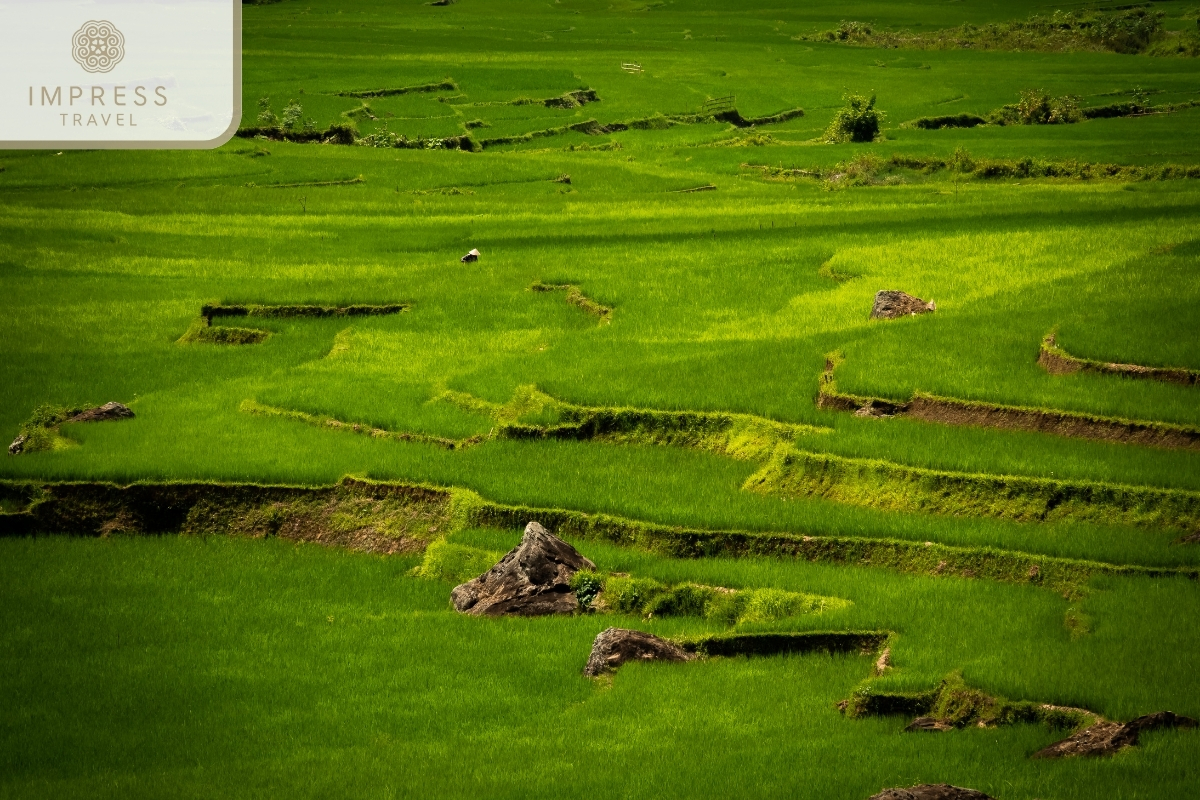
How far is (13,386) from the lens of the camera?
65.4ft

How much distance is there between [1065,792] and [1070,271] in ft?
49.7

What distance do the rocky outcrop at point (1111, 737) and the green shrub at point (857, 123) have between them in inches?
1344

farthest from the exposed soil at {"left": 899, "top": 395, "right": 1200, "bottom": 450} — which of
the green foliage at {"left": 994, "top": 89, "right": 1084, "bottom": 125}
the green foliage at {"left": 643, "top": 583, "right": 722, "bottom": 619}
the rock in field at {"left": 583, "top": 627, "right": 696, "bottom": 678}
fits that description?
the green foliage at {"left": 994, "top": 89, "right": 1084, "bottom": 125}

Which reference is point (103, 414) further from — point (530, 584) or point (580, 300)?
point (580, 300)

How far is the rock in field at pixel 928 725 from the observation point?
32.1 feet

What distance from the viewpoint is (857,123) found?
137 ft

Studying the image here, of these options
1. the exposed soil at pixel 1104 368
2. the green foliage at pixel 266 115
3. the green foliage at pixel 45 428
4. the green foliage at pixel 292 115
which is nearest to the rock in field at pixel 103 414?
the green foliage at pixel 45 428

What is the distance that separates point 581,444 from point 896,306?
616cm

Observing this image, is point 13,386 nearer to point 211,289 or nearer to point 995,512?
point 211,289

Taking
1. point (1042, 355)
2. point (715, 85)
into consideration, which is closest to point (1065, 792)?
point (1042, 355)

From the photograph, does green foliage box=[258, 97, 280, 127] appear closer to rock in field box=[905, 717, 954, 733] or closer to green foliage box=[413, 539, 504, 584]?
green foliage box=[413, 539, 504, 584]

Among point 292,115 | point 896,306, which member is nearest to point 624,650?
point 896,306

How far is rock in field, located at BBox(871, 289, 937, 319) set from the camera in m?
20.8

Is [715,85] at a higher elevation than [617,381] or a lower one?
higher
